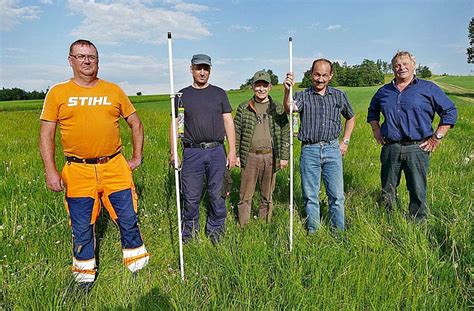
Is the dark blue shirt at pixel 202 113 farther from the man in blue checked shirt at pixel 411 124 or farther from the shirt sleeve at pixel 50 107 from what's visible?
the man in blue checked shirt at pixel 411 124

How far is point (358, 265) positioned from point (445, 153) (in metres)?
6.46

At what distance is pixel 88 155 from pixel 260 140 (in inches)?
82.8

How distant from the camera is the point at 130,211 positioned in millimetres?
3707

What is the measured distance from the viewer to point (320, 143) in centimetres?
431

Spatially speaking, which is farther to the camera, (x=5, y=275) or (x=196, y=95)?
(x=196, y=95)

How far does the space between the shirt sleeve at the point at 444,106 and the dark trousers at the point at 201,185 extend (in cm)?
257

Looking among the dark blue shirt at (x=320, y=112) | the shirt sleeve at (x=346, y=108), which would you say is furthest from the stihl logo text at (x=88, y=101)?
the shirt sleeve at (x=346, y=108)

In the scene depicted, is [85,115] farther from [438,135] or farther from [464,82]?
[464,82]

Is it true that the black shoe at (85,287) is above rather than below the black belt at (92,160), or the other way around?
below

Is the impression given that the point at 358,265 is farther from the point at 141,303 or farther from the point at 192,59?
the point at 192,59

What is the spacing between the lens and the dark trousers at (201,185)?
4289mm

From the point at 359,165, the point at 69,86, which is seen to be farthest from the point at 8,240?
the point at 359,165

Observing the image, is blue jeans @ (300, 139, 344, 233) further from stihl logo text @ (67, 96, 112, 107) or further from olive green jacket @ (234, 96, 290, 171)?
stihl logo text @ (67, 96, 112, 107)

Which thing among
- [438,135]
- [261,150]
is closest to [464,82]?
[438,135]
